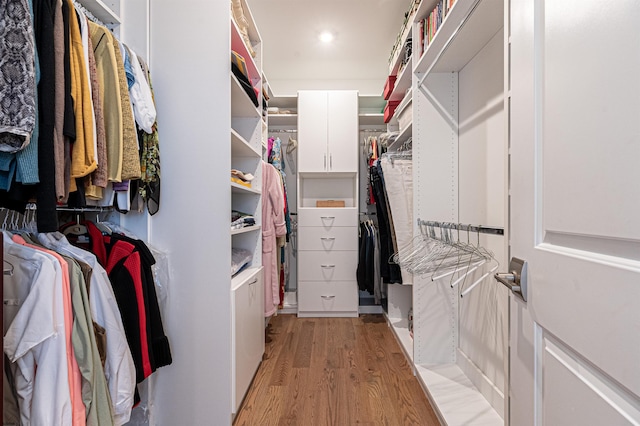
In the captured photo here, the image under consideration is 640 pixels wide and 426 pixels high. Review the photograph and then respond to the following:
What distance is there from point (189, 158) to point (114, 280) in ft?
1.99

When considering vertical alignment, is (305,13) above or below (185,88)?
above

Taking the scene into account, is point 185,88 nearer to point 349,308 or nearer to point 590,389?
point 590,389

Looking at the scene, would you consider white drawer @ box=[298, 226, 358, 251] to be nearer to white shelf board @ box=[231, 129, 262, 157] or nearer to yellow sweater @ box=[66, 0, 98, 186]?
white shelf board @ box=[231, 129, 262, 157]

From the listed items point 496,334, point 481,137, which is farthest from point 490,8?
point 496,334

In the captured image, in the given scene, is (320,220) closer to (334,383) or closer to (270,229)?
(270,229)

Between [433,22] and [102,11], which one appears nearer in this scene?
[102,11]

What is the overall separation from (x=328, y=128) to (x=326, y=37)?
0.80 metres

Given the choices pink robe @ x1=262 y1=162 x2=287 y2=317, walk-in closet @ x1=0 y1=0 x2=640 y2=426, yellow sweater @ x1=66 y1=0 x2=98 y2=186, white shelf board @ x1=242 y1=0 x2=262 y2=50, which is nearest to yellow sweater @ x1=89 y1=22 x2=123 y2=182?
walk-in closet @ x1=0 y1=0 x2=640 y2=426

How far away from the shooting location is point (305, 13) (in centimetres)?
233

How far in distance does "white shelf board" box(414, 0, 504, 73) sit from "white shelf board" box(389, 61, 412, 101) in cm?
32

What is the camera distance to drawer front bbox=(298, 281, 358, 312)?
2922mm

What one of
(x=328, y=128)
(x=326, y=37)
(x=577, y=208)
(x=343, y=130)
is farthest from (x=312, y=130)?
(x=577, y=208)

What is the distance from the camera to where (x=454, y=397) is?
156 centimetres

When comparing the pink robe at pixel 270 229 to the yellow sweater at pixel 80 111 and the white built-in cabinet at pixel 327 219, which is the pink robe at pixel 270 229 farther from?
the yellow sweater at pixel 80 111
